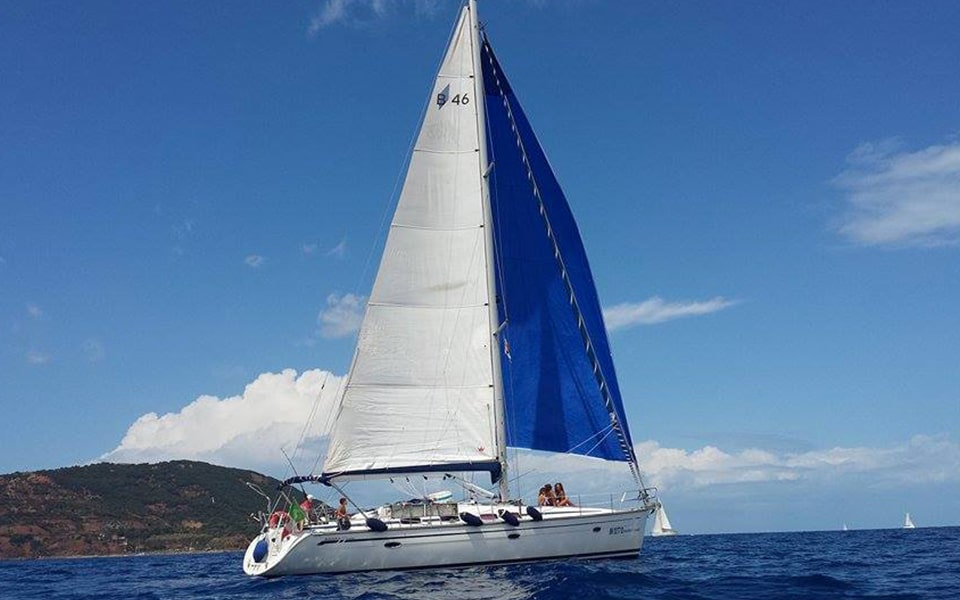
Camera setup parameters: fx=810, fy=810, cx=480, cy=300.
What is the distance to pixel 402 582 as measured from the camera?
21.8 m

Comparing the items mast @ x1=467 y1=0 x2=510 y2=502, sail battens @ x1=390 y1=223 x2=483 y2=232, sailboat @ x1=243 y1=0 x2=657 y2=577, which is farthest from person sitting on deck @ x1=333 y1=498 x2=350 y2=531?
sail battens @ x1=390 y1=223 x2=483 y2=232

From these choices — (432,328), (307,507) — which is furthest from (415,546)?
(432,328)

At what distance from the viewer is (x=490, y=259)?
27.0 meters

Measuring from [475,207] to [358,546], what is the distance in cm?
1152

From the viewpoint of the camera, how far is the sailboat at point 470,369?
2375 cm

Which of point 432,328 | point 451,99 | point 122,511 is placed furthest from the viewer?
point 122,511

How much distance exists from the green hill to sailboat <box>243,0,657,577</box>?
197 ft

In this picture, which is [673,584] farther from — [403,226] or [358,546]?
[403,226]

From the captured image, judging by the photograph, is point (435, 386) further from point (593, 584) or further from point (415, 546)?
point (593, 584)

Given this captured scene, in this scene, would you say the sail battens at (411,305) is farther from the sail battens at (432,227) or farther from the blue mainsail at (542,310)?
the sail battens at (432,227)

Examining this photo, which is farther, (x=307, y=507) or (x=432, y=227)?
(x=432, y=227)

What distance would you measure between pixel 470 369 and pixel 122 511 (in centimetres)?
7855

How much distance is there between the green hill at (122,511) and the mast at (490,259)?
60.8m

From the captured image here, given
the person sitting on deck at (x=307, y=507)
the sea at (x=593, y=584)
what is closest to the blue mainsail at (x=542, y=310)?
the sea at (x=593, y=584)
